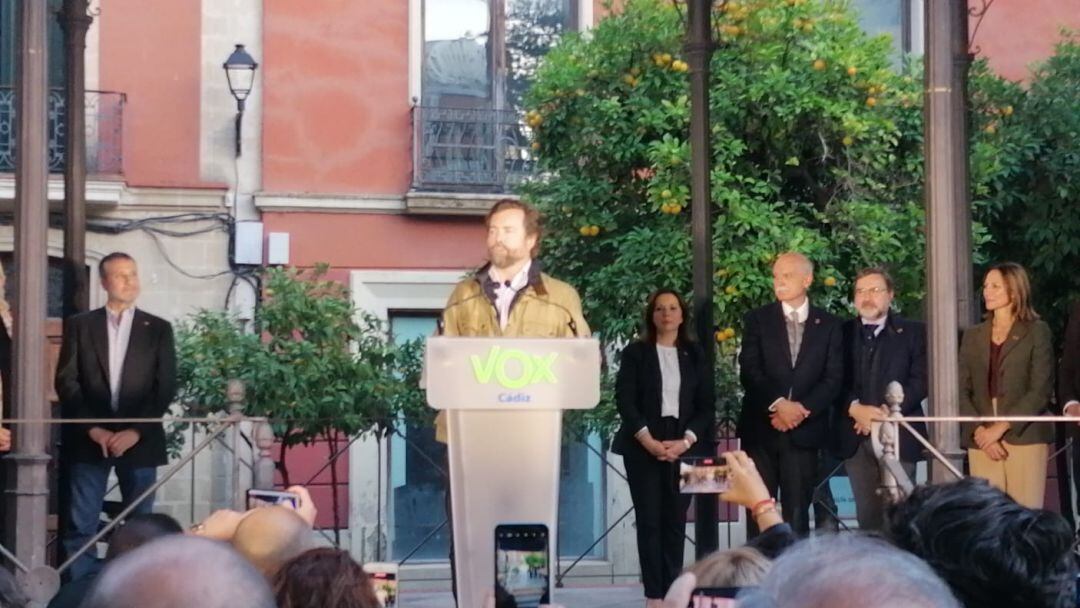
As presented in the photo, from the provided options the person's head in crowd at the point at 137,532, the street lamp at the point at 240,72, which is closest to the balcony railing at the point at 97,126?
the street lamp at the point at 240,72

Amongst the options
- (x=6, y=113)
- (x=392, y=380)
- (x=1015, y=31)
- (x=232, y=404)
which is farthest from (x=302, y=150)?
(x=232, y=404)

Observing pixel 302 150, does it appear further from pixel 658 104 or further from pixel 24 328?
pixel 24 328

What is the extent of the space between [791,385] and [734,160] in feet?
13.4

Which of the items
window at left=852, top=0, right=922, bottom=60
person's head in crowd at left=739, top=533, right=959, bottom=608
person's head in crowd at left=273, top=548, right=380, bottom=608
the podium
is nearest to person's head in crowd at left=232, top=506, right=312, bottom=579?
person's head in crowd at left=273, top=548, right=380, bottom=608

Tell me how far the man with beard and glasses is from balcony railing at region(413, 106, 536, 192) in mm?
9973

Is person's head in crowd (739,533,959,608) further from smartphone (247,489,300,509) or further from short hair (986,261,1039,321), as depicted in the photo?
short hair (986,261,1039,321)

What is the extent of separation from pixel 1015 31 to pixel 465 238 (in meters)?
5.81

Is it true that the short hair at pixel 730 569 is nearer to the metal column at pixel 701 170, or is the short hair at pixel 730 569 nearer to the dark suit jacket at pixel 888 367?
the dark suit jacket at pixel 888 367

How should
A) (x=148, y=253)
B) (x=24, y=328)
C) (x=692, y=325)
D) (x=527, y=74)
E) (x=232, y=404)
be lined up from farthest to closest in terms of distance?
(x=527, y=74), (x=148, y=253), (x=692, y=325), (x=232, y=404), (x=24, y=328)

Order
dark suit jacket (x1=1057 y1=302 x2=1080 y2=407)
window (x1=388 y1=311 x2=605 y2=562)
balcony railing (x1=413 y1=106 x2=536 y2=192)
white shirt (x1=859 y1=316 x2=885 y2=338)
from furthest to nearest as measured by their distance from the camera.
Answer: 1. balcony railing (x1=413 y1=106 x2=536 y2=192)
2. window (x1=388 y1=311 x2=605 y2=562)
3. white shirt (x1=859 y1=316 x2=885 y2=338)
4. dark suit jacket (x1=1057 y1=302 x2=1080 y2=407)

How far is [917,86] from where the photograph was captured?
13.1m

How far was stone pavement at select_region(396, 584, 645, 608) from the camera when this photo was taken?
11.7 meters

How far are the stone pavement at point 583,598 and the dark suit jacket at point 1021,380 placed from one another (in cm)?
358

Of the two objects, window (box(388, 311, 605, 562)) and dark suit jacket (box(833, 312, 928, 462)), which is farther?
window (box(388, 311, 605, 562))
